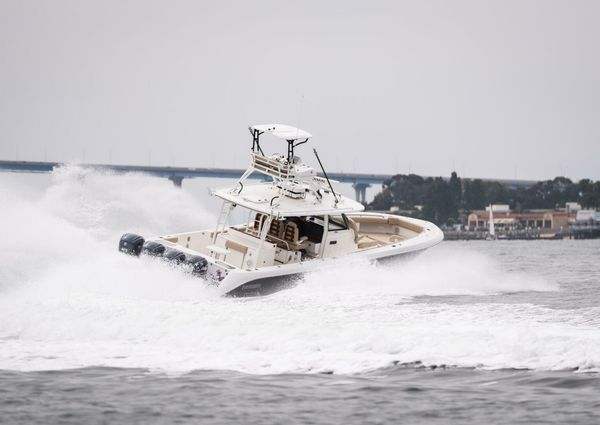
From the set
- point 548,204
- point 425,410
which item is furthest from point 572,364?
point 548,204

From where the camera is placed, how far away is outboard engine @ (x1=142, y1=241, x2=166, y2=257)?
75.1 ft

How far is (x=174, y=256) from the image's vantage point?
22500 millimetres

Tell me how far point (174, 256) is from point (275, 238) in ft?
9.23

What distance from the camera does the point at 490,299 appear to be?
2270 centimetres

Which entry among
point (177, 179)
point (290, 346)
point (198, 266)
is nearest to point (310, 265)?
point (198, 266)

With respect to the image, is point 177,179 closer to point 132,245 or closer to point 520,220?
point 520,220

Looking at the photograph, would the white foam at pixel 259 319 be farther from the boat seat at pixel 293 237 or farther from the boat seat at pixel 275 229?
the boat seat at pixel 275 229

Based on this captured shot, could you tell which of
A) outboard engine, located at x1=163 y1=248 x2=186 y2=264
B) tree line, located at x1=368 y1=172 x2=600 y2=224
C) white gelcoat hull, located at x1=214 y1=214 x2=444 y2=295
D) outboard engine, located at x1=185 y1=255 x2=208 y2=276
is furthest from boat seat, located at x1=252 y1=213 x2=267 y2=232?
tree line, located at x1=368 y1=172 x2=600 y2=224

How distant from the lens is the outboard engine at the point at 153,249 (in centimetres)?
2289

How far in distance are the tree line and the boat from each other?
98.7 metres

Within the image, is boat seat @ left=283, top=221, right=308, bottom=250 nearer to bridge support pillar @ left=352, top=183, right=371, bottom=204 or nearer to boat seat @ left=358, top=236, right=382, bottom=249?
boat seat @ left=358, top=236, right=382, bottom=249

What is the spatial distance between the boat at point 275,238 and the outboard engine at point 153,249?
0.02m

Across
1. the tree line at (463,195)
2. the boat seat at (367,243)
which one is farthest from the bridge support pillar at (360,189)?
the boat seat at (367,243)

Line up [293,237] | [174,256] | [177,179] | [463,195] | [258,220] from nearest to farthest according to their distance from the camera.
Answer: [174,256], [293,237], [258,220], [177,179], [463,195]
